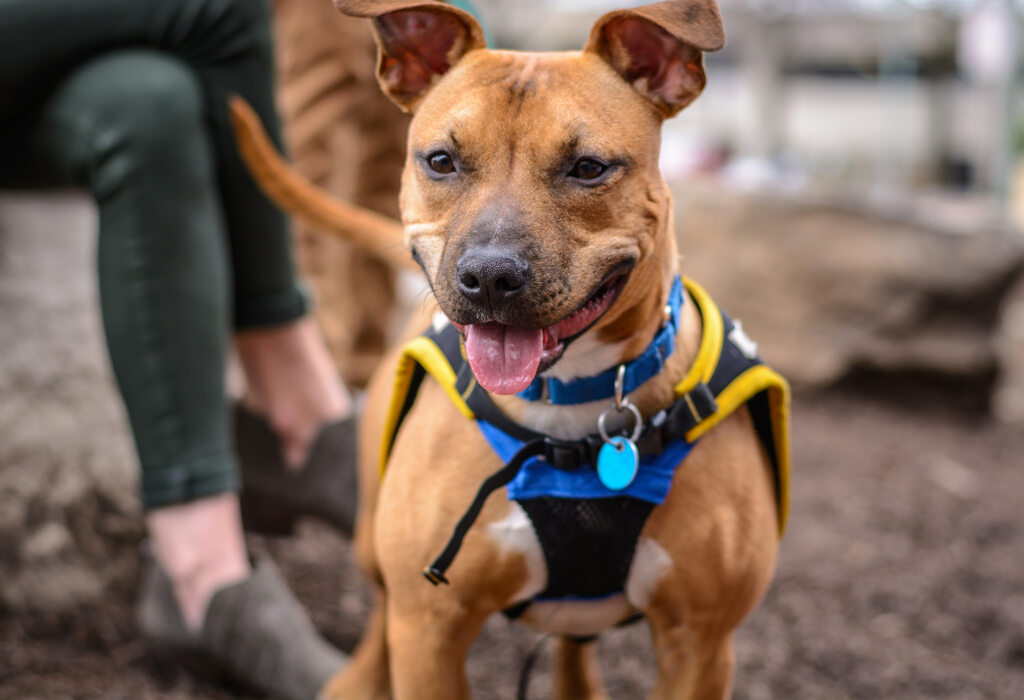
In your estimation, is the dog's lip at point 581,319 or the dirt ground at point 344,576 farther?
the dirt ground at point 344,576

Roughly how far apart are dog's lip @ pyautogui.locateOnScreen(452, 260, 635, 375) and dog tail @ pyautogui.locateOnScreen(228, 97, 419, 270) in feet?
2.20

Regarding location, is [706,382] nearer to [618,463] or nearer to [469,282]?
[618,463]

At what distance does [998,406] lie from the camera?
512 centimetres

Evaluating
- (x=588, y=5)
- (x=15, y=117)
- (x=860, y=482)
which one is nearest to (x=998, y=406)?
(x=860, y=482)

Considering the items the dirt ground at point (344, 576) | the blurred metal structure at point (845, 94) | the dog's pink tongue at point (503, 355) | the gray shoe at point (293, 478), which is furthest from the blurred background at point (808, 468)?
the blurred metal structure at point (845, 94)

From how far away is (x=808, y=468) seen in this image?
4.07 metres

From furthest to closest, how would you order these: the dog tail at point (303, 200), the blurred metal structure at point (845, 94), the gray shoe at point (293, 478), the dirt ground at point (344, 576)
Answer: the blurred metal structure at point (845, 94)
the gray shoe at point (293, 478)
the dirt ground at point (344, 576)
the dog tail at point (303, 200)

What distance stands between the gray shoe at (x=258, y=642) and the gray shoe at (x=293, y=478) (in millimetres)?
369

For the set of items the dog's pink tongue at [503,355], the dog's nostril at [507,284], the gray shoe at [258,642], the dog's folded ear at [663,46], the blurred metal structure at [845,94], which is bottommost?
the blurred metal structure at [845,94]

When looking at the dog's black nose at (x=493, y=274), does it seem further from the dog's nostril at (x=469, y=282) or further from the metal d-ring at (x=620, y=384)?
the metal d-ring at (x=620, y=384)

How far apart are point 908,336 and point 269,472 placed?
345 cm

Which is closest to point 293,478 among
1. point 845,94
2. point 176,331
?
point 176,331

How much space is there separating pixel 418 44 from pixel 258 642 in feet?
4.41

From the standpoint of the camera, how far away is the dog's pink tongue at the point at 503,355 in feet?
4.84
